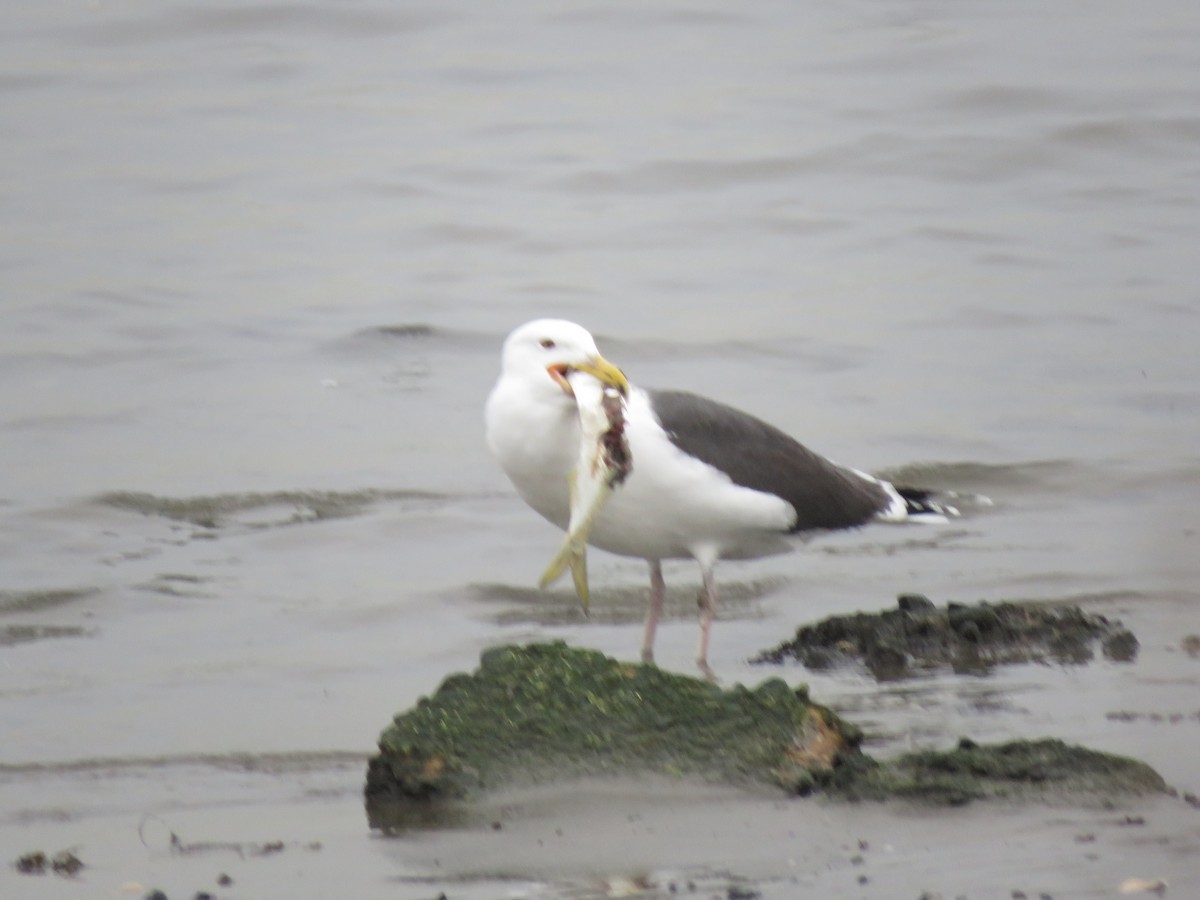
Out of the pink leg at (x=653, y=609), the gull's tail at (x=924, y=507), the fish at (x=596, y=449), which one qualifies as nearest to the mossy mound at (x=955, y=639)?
the pink leg at (x=653, y=609)

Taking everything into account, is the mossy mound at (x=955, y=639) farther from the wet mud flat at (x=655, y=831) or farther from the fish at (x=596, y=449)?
the wet mud flat at (x=655, y=831)

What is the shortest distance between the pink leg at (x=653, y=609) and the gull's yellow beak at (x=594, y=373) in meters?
1.01

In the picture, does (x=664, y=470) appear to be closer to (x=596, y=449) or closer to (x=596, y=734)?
(x=596, y=449)

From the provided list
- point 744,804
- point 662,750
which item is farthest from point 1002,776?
point 662,750

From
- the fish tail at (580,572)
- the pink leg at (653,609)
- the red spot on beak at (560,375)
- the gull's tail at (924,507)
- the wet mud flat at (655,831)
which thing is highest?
the red spot on beak at (560,375)

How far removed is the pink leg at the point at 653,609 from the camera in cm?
710

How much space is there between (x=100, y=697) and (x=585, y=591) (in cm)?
192

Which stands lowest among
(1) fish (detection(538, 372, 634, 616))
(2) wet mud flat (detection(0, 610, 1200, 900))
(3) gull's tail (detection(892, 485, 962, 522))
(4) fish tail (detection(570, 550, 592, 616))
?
(3) gull's tail (detection(892, 485, 962, 522))

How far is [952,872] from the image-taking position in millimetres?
4203

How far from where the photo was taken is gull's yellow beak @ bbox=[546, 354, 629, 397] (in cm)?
644

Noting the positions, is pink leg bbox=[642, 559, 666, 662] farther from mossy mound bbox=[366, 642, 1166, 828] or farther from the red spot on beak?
mossy mound bbox=[366, 642, 1166, 828]

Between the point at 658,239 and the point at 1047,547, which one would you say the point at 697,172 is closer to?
the point at 658,239

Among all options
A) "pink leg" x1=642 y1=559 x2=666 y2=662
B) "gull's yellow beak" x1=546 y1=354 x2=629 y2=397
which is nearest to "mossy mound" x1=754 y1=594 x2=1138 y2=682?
"pink leg" x1=642 y1=559 x2=666 y2=662

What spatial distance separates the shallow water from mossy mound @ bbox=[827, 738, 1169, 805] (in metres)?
0.21
